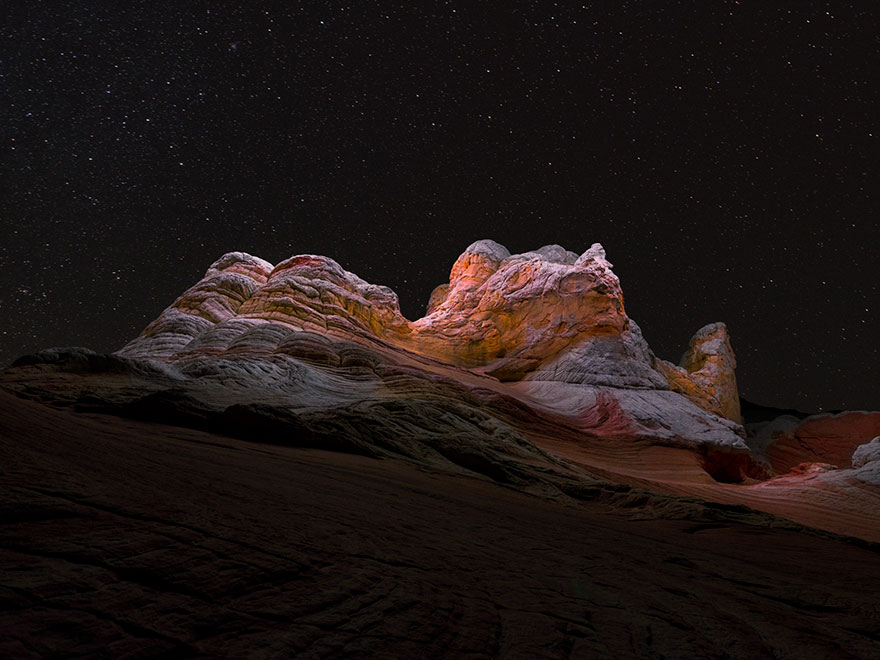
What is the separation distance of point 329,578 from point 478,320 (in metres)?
20.6

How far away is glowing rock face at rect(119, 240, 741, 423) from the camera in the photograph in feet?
53.3

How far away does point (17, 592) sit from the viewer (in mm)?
1198

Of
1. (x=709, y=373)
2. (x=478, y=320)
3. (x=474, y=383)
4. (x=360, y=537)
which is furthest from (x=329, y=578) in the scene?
(x=709, y=373)

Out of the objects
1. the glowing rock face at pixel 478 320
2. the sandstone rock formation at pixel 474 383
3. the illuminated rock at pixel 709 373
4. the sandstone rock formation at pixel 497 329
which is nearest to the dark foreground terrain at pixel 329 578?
the sandstone rock formation at pixel 474 383

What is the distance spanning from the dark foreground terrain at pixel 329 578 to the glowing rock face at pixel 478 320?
11252mm

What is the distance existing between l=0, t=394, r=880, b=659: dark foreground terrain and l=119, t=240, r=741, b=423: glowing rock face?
11252 millimetres

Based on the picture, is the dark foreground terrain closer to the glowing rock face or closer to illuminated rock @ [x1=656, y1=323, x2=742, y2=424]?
the glowing rock face

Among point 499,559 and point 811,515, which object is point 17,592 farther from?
point 811,515

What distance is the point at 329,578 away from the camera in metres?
1.77

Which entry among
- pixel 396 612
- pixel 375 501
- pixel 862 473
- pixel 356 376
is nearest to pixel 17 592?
pixel 396 612

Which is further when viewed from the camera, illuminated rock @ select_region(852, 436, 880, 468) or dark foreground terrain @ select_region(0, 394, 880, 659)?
illuminated rock @ select_region(852, 436, 880, 468)

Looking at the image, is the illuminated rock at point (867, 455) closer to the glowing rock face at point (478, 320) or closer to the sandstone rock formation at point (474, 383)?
the sandstone rock formation at point (474, 383)

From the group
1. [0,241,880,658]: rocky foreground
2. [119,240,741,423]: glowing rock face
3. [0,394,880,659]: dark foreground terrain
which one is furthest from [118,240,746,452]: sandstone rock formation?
[0,394,880,659]: dark foreground terrain

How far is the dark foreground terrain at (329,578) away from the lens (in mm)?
1282
